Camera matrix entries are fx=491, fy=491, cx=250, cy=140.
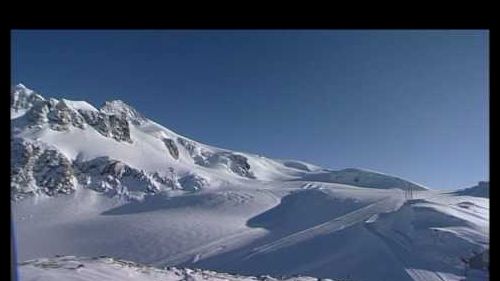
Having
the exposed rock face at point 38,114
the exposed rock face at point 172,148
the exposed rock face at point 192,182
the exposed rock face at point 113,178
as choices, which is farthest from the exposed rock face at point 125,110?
the exposed rock face at point 192,182

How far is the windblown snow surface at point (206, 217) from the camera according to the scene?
2067 cm

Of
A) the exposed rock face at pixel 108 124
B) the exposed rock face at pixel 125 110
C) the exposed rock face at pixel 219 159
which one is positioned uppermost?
the exposed rock face at pixel 125 110

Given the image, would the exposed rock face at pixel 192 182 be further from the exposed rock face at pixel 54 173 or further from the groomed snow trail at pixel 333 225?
the groomed snow trail at pixel 333 225

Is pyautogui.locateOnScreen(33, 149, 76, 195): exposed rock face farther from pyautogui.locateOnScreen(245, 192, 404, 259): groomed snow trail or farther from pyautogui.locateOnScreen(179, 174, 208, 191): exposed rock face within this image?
pyautogui.locateOnScreen(245, 192, 404, 259): groomed snow trail

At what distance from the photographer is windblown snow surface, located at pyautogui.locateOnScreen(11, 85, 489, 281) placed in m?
20.7

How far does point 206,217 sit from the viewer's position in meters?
39.2

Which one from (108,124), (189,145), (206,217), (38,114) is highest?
(38,114)

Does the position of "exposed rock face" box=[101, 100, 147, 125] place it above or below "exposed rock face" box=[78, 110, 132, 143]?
above

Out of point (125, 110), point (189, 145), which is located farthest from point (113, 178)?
point (125, 110)

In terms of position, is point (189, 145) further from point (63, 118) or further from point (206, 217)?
point (206, 217)

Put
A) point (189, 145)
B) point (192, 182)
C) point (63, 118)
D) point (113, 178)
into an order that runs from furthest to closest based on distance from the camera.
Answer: point (189, 145)
point (63, 118)
point (192, 182)
point (113, 178)

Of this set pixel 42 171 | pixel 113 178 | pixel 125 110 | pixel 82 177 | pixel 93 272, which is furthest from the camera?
pixel 125 110

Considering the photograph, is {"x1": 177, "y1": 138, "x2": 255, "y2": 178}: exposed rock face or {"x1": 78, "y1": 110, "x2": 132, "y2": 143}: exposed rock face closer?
{"x1": 78, "y1": 110, "x2": 132, "y2": 143}: exposed rock face

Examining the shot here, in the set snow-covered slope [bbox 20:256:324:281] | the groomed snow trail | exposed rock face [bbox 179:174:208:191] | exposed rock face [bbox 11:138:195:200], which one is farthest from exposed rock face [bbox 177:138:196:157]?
snow-covered slope [bbox 20:256:324:281]
